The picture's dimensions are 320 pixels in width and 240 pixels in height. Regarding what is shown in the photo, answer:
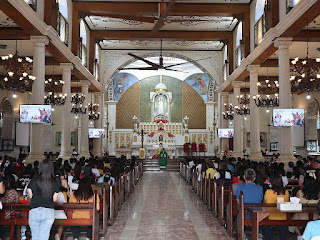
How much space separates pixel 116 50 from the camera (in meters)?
28.5

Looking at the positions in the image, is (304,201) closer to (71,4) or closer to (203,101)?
(71,4)

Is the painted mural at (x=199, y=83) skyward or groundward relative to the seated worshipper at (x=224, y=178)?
skyward

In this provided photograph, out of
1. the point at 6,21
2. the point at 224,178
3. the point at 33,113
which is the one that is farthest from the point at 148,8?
the point at 224,178

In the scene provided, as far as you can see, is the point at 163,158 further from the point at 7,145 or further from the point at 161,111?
the point at 161,111

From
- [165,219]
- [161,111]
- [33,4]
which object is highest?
[33,4]

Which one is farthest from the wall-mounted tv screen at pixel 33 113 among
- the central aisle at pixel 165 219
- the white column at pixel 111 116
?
the white column at pixel 111 116

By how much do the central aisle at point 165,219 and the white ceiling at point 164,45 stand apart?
607 inches

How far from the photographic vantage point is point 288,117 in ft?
43.2

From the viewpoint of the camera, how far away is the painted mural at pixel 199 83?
1405 inches

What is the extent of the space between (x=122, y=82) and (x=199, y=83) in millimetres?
7275

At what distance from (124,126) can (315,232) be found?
32645 millimetres

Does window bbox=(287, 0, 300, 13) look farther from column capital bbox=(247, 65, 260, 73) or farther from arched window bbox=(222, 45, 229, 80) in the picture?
arched window bbox=(222, 45, 229, 80)

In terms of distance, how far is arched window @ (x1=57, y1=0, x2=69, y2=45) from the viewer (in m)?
17.0

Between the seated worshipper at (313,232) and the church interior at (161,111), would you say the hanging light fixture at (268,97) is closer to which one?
the church interior at (161,111)
